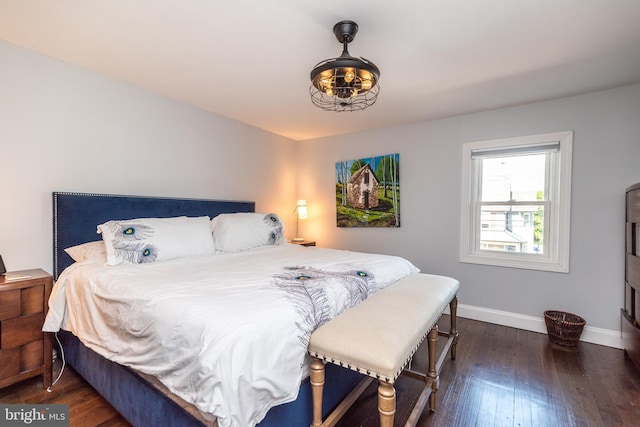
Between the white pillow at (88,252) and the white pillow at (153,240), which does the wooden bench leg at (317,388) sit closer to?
the white pillow at (153,240)

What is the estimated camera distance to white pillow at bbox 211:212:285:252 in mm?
2678

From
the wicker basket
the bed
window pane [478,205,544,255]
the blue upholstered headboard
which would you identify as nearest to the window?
window pane [478,205,544,255]

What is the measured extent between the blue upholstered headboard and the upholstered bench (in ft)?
6.81

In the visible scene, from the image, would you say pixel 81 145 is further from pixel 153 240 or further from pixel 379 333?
pixel 379 333

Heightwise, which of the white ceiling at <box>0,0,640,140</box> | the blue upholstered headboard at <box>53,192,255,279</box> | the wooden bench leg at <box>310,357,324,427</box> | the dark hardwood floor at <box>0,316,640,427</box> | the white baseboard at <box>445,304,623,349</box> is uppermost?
the white ceiling at <box>0,0,640,140</box>

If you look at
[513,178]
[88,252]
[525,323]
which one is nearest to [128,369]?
[88,252]

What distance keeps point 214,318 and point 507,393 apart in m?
1.93

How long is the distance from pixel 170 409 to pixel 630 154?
3767 mm

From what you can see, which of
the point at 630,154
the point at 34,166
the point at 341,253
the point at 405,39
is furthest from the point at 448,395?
the point at 34,166

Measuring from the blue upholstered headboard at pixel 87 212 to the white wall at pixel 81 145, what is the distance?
78mm

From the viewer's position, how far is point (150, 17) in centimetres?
166

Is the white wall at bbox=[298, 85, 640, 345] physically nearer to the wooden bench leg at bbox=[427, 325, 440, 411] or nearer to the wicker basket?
the wicker basket

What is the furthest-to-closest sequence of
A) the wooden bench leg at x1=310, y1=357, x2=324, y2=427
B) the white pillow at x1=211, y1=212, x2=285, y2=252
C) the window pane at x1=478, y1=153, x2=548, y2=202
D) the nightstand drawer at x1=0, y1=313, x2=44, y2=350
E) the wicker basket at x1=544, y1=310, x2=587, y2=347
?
the window pane at x1=478, y1=153, x2=548, y2=202 → the white pillow at x1=211, y1=212, x2=285, y2=252 → the wicker basket at x1=544, y1=310, x2=587, y2=347 → the nightstand drawer at x1=0, y1=313, x2=44, y2=350 → the wooden bench leg at x1=310, y1=357, x2=324, y2=427

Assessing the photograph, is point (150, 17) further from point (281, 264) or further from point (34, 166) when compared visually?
point (281, 264)
